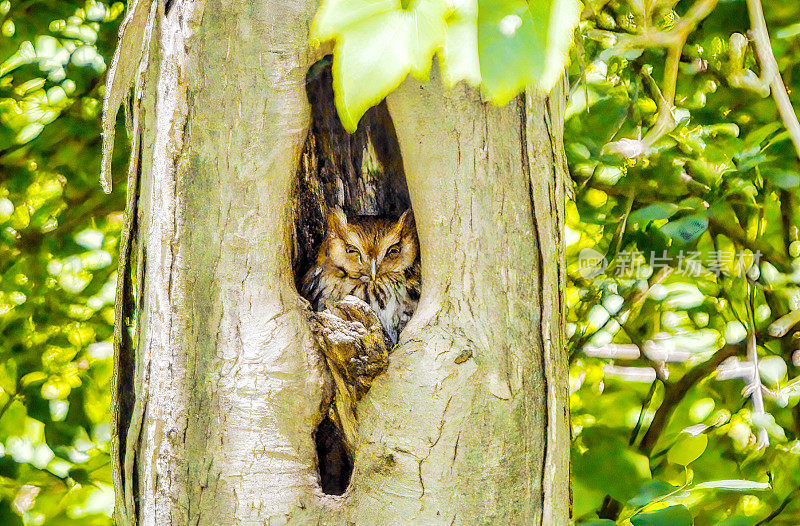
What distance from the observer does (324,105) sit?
1016 mm

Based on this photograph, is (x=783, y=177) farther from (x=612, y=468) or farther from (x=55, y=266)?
(x=55, y=266)

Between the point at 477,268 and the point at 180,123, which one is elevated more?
the point at 180,123

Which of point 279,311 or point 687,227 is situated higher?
point 279,311

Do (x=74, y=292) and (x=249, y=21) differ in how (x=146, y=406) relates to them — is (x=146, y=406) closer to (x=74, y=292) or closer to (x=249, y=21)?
(x=249, y=21)

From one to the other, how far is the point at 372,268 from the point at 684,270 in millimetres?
668

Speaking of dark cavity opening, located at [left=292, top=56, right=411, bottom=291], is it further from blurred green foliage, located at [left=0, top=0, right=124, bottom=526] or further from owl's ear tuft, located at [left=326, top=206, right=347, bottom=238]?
blurred green foliage, located at [left=0, top=0, right=124, bottom=526]

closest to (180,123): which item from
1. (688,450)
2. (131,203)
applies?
(131,203)

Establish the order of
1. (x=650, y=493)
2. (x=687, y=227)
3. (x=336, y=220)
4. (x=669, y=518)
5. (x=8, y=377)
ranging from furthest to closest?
(x=8, y=377)
(x=687, y=227)
(x=336, y=220)
(x=650, y=493)
(x=669, y=518)

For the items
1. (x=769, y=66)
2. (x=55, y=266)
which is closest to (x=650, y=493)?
(x=769, y=66)

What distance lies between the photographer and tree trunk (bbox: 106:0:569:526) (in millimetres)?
781

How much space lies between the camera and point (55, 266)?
1.54 m

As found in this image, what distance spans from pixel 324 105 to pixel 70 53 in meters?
0.82

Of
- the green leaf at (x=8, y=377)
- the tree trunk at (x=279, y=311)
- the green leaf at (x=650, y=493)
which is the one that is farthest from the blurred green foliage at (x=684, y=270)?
the green leaf at (x=8, y=377)

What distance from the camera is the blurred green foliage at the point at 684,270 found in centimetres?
135
